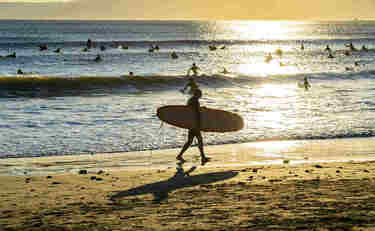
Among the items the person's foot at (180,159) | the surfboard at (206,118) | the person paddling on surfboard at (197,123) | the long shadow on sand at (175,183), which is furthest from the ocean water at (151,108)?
the long shadow on sand at (175,183)

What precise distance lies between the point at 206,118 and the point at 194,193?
5106 mm

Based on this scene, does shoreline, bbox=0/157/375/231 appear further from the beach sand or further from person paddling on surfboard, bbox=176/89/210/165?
person paddling on surfboard, bbox=176/89/210/165

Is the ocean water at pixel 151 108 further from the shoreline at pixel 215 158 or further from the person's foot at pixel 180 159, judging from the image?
the person's foot at pixel 180 159

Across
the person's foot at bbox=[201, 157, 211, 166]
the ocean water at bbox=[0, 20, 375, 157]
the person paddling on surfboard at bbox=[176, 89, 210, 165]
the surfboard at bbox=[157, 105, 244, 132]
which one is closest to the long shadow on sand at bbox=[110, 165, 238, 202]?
the person's foot at bbox=[201, 157, 211, 166]

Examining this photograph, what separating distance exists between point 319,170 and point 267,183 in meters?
1.76

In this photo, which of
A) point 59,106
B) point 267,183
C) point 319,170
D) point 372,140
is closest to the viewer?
point 267,183

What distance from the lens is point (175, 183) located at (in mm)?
11156

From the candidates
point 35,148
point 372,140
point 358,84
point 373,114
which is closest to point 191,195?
point 35,148

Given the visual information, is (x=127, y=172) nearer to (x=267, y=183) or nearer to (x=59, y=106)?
(x=267, y=183)

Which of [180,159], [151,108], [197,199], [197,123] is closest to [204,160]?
[180,159]

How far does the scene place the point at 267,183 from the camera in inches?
427

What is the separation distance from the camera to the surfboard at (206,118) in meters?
14.7

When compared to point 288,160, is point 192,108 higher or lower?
higher

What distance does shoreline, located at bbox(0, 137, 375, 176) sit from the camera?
43.1ft
